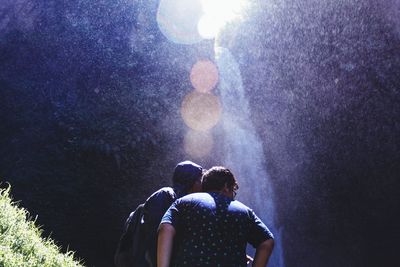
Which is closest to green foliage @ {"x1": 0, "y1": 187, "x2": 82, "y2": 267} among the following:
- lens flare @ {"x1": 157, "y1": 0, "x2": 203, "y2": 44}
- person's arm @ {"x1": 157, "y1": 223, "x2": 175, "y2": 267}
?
person's arm @ {"x1": 157, "y1": 223, "x2": 175, "y2": 267}

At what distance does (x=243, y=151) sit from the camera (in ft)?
42.1

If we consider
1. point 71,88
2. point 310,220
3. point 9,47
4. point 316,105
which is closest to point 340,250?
point 310,220

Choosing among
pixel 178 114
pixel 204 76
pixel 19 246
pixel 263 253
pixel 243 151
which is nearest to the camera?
pixel 263 253

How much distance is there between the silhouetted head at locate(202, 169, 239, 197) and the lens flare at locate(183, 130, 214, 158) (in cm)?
787

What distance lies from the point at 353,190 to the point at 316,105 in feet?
8.93

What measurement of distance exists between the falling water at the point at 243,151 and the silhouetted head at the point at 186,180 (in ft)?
21.0

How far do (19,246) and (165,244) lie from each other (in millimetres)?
2384

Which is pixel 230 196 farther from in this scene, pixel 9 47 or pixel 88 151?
pixel 9 47

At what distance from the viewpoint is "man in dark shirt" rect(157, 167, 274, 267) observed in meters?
3.99

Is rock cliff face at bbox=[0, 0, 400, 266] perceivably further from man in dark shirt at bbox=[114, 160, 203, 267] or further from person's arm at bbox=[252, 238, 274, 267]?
person's arm at bbox=[252, 238, 274, 267]

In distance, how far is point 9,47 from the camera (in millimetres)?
13852

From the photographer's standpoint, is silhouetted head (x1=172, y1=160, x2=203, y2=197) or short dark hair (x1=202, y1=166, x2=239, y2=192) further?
silhouetted head (x1=172, y1=160, x2=203, y2=197)

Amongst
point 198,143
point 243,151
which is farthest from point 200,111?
point 243,151

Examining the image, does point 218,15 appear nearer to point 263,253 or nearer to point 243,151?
point 243,151
